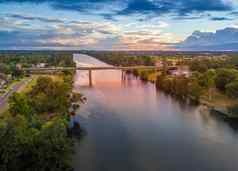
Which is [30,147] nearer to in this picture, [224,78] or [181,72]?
[224,78]

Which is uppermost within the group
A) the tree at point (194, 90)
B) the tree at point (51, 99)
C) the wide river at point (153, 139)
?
the tree at point (51, 99)

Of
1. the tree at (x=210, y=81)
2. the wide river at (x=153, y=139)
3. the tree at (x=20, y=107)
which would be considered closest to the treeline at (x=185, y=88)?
the tree at (x=210, y=81)

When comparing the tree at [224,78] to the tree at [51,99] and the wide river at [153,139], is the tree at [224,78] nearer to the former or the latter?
the wide river at [153,139]

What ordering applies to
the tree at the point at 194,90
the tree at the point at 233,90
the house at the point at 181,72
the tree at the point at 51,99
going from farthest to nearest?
the house at the point at 181,72 < the tree at the point at 194,90 < the tree at the point at 233,90 < the tree at the point at 51,99

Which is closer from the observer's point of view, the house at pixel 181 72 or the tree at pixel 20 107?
the tree at pixel 20 107

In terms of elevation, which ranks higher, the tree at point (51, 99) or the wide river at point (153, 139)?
the tree at point (51, 99)

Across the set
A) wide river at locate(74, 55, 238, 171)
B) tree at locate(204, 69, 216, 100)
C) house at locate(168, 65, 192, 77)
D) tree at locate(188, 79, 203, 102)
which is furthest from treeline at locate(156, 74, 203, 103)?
house at locate(168, 65, 192, 77)

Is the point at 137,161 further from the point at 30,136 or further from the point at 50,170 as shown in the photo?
the point at 30,136

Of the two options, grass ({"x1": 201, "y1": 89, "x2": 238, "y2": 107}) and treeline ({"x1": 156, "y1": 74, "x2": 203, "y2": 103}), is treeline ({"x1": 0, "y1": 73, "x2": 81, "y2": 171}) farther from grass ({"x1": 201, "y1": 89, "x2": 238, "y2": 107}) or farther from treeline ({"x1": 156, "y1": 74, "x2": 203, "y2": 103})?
treeline ({"x1": 156, "y1": 74, "x2": 203, "y2": 103})

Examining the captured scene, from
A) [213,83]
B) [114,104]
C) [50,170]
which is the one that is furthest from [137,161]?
[213,83]
